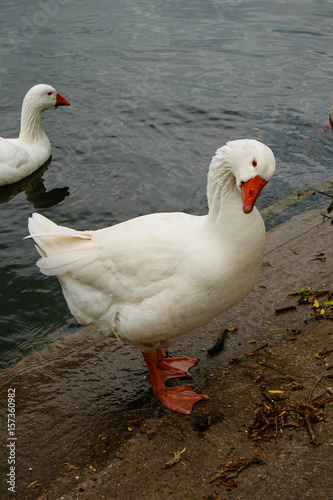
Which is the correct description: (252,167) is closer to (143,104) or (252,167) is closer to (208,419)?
(208,419)

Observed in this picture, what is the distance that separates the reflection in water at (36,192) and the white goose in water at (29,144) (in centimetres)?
10

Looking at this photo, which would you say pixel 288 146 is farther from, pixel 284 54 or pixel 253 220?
pixel 253 220

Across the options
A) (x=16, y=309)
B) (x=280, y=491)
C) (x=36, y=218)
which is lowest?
(x=16, y=309)

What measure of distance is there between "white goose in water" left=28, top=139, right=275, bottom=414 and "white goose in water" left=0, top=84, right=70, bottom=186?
15.3 feet

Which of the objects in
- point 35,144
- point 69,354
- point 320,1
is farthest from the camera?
point 320,1

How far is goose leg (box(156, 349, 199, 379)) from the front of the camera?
4.74 metres

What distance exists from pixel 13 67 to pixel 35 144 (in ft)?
12.8

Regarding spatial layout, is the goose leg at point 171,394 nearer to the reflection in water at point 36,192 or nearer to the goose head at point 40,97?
the reflection in water at point 36,192

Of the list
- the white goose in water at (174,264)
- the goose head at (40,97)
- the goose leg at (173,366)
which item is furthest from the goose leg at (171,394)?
the goose head at (40,97)

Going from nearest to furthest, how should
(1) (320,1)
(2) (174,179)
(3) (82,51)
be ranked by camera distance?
(2) (174,179) → (3) (82,51) → (1) (320,1)

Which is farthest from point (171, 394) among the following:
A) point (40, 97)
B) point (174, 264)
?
point (40, 97)

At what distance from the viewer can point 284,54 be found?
13195mm

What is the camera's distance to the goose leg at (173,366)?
187 inches

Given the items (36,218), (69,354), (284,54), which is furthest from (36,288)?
(284,54)
